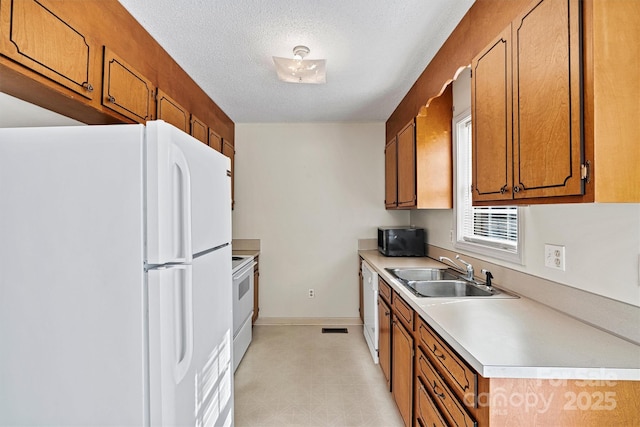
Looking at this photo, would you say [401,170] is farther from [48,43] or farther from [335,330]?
[48,43]

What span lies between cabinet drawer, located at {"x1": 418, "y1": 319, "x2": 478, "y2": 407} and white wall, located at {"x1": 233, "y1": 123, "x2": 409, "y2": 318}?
7.96ft

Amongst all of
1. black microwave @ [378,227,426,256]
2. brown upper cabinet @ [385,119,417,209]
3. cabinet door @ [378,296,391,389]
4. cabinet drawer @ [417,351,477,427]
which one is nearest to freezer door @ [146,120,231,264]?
cabinet drawer @ [417,351,477,427]

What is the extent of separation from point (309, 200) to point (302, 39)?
217cm

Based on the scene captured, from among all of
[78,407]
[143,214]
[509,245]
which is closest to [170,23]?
[143,214]

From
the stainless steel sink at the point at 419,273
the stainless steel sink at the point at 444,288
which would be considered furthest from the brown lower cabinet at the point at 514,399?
the stainless steel sink at the point at 419,273

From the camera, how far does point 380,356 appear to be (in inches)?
103

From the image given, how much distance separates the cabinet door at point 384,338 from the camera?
7.61 feet

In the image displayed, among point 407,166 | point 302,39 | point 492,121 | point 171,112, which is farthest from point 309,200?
point 492,121

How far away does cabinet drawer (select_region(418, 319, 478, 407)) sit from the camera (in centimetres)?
109

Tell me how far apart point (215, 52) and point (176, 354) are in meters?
1.99

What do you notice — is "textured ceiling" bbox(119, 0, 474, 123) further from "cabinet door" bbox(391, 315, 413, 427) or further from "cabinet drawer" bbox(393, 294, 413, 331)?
"cabinet door" bbox(391, 315, 413, 427)

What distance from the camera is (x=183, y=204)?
1172 millimetres

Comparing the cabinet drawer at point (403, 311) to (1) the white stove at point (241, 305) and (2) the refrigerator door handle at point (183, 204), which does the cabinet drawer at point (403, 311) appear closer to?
(2) the refrigerator door handle at point (183, 204)

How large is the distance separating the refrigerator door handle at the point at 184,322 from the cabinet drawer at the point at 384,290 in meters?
1.50
